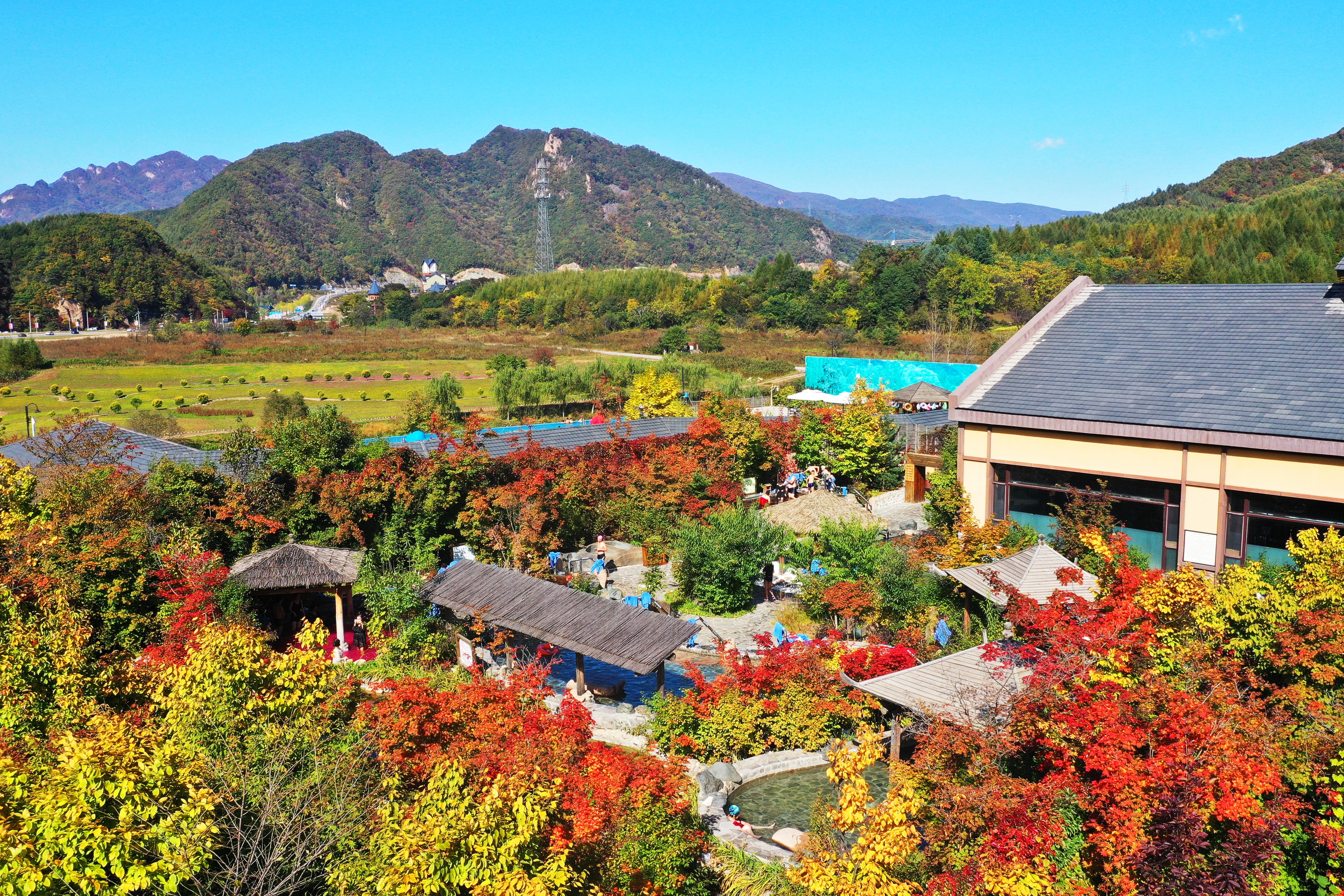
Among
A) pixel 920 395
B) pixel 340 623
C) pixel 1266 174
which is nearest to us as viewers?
pixel 340 623

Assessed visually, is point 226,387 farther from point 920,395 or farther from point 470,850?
point 470,850

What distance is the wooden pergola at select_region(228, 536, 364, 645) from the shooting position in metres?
18.1

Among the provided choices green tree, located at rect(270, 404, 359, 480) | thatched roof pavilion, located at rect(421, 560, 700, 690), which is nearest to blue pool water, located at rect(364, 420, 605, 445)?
green tree, located at rect(270, 404, 359, 480)

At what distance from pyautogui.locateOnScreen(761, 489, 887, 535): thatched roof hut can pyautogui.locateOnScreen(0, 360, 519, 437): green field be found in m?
23.8

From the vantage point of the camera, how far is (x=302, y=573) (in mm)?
18422

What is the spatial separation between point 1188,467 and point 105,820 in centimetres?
1764

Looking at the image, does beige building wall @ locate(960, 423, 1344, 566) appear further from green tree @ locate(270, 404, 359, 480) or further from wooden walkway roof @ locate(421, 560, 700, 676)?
green tree @ locate(270, 404, 359, 480)

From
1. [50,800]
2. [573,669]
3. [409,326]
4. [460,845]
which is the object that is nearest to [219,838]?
[50,800]

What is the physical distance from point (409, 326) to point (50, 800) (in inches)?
3963

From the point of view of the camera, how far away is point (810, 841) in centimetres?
954

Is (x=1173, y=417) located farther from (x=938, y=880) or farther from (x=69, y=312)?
(x=69, y=312)

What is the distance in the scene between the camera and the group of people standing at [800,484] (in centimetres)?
2934

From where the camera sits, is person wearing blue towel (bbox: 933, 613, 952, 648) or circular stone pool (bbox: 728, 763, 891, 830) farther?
person wearing blue towel (bbox: 933, 613, 952, 648)

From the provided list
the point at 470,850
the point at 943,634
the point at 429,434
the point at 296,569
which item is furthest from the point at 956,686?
the point at 429,434
